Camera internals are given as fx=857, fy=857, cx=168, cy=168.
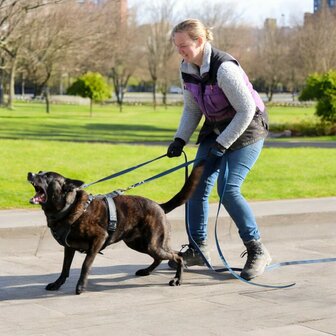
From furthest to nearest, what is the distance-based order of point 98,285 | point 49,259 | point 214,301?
point 49,259
point 98,285
point 214,301

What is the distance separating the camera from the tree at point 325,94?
3466 cm

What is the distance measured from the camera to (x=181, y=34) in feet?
21.6

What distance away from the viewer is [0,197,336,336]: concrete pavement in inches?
213

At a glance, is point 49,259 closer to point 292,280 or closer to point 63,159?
point 292,280

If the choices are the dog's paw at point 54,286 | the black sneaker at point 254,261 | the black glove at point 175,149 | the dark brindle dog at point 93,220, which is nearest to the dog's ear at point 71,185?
the dark brindle dog at point 93,220

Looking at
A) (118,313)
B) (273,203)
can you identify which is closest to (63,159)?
(273,203)

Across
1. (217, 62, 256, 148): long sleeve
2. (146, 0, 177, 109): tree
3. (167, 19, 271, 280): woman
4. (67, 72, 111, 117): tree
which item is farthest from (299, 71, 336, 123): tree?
(146, 0, 177, 109): tree

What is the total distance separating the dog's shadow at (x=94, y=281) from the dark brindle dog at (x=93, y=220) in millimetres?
148

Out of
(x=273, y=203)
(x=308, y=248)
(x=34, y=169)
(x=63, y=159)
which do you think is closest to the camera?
(x=308, y=248)

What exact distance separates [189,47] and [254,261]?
5.92ft

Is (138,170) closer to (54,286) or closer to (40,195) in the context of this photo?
(54,286)

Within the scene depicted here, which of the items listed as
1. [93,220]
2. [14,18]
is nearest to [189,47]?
[93,220]

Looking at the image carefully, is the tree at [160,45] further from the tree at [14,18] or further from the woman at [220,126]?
the woman at [220,126]

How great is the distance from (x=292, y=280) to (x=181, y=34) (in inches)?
86.0
